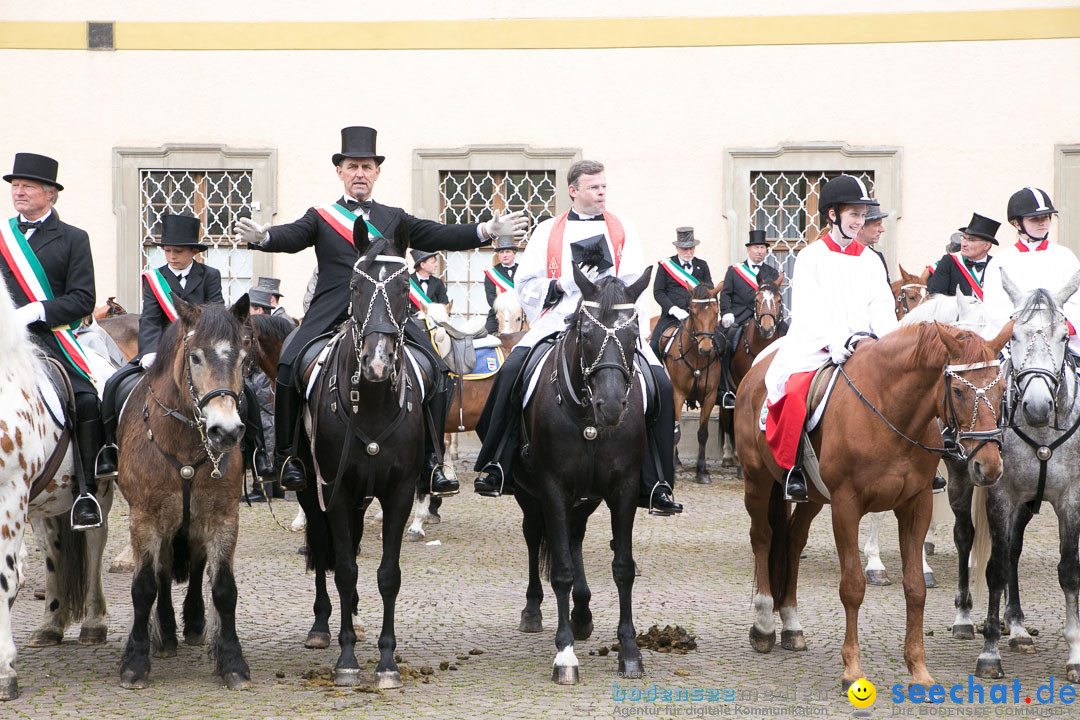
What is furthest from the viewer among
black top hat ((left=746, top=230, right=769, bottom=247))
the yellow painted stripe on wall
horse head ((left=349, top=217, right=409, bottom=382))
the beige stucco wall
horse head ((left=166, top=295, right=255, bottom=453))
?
the beige stucco wall

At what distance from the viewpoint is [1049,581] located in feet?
31.0

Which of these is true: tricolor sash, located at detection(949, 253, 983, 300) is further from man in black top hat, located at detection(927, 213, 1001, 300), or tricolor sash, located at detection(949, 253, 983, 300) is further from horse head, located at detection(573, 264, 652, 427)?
horse head, located at detection(573, 264, 652, 427)

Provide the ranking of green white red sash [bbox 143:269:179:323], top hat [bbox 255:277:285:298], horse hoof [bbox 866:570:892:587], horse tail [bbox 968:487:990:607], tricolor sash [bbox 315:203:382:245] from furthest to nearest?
top hat [bbox 255:277:285:298], horse hoof [bbox 866:570:892:587], horse tail [bbox 968:487:990:607], green white red sash [bbox 143:269:179:323], tricolor sash [bbox 315:203:382:245]

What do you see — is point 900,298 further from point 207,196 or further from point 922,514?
point 207,196

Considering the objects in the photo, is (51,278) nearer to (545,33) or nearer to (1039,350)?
(1039,350)

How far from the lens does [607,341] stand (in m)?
6.40

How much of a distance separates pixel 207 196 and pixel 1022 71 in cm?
1177

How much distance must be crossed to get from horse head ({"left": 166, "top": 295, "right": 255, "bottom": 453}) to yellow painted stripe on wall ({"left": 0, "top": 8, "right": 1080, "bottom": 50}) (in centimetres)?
1182

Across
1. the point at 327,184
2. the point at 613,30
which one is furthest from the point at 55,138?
the point at 613,30

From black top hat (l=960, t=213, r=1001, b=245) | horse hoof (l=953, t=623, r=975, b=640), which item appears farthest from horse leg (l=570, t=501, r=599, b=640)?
black top hat (l=960, t=213, r=1001, b=245)

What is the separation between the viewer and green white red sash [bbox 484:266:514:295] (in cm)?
1597

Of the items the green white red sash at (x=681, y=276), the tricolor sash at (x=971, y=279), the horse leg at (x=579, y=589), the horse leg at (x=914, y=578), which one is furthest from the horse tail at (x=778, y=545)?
the green white red sash at (x=681, y=276)

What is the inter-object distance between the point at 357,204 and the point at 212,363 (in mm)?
1698

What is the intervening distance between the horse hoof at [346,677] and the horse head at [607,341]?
6.16ft
